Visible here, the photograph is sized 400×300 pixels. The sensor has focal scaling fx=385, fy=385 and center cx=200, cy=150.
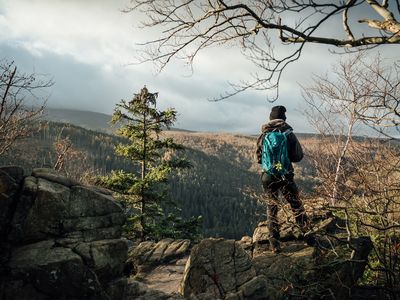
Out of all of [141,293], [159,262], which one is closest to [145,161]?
[159,262]

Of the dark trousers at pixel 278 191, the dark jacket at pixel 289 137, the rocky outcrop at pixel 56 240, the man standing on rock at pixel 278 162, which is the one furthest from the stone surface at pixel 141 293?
the dark jacket at pixel 289 137

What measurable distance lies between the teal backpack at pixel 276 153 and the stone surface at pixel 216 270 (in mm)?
1869

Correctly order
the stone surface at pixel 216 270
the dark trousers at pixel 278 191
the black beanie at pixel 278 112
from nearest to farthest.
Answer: the stone surface at pixel 216 270
the dark trousers at pixel 278 191
the black beanie at pixel 278 112

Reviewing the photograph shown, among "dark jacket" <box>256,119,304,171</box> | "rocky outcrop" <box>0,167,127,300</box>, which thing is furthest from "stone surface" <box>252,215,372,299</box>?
"rocky outcrop" <box>0,167,127,300</box>

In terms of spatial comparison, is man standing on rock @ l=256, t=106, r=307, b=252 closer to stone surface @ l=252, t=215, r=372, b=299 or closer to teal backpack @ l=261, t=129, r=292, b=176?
teal backpack @ l=261, t=129, r=292, b=176

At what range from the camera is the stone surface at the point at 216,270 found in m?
7.77

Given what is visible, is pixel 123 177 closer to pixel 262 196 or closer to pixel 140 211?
pixel 140 211

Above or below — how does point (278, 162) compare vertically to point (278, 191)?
above

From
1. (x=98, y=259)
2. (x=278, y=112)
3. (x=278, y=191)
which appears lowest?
(x=98, y=259)

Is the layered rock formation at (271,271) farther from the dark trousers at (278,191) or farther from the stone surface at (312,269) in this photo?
the dark trousers at (278,191)

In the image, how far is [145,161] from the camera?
19.0 m

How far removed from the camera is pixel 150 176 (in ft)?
59.8

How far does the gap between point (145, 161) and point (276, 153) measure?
11698 millimetres

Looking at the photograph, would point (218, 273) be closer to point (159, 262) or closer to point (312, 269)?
point (312, 269)
